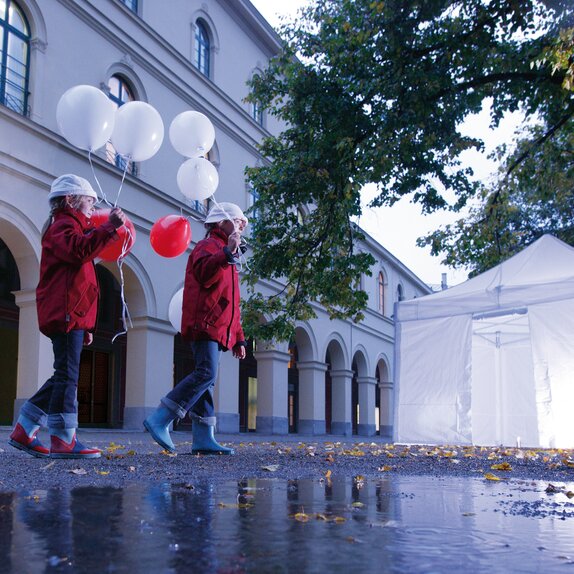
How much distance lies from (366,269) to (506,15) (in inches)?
178

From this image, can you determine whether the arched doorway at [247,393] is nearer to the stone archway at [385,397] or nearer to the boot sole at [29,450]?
the stone archway at [385,397]

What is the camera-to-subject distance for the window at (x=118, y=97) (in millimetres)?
15367

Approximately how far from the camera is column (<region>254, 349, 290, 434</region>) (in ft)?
70.7

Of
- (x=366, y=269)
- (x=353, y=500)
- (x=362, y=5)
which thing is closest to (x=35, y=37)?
(x=362, y=5)

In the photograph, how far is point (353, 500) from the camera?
274 centimetres

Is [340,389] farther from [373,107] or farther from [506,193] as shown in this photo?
[373,107]

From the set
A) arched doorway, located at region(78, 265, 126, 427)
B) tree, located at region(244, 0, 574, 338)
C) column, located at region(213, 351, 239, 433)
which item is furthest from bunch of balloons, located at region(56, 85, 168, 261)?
column, located at region(213, 351, 239, 433)

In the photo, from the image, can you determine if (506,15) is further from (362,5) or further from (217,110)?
(217,110)

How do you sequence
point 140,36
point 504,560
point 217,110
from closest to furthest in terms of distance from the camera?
point 504,560
point 140,36
point 217,110

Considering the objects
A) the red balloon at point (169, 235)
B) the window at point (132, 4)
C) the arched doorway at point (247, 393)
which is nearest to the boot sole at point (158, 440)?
the red balloon at point (169, 235)

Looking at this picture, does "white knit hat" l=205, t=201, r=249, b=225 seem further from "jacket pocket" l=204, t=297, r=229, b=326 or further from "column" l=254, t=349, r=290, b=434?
"column" l=254, t=349, r=290, b=434

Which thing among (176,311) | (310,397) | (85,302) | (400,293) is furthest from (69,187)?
(400,293)

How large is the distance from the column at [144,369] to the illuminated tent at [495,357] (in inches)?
264

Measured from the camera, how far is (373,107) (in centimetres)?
1061
